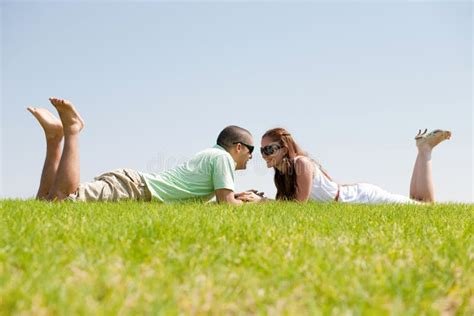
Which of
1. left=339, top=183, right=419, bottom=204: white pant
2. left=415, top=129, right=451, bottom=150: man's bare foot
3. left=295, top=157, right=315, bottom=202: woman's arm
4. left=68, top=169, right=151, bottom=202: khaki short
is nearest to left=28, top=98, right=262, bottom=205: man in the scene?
left=68, top=169, right=151, bottom=202: khaki short

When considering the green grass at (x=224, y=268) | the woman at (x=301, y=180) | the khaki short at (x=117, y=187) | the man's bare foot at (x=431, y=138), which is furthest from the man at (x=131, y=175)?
the man's bare foot at (x=431, y=138)

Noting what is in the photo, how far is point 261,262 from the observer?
2949 millimetres

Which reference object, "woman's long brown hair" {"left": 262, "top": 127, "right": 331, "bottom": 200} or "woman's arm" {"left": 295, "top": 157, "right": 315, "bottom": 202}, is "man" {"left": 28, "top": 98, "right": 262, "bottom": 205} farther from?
"woman's arm" {"left": 295, "top": 157, "right": 315, "bottom": 202}

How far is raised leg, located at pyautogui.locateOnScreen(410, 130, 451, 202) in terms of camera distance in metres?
10.3

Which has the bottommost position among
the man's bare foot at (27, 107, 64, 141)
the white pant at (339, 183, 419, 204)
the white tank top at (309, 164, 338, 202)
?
the white pant at (339, 183, 419, 204)

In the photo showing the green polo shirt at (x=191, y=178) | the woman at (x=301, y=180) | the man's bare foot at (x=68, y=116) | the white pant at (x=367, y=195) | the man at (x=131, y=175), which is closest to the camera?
the man's bare foot at (x=68, y=116)

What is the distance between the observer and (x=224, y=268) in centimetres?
276

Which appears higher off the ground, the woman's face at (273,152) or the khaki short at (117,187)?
the woman's face at (273,152)

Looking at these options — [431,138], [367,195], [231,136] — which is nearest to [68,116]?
[231,136]

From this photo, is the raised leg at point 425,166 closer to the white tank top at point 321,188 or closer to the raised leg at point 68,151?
the white tank top at point 321,188

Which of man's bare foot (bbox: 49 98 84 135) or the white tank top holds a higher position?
Answer: man's bare foot (bbox: 49 98 84 135)

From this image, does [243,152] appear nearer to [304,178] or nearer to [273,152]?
[273,152]

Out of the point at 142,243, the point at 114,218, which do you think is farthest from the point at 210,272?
the point at 114,218

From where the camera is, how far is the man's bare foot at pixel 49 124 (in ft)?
24.0
